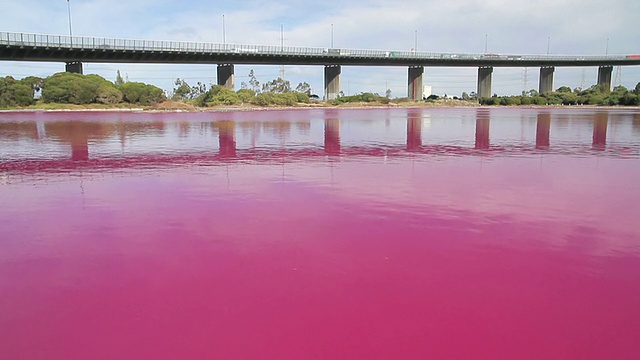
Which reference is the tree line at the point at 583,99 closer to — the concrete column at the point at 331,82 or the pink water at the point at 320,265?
the concrete column at the point at 331,82

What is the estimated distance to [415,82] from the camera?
336 feet

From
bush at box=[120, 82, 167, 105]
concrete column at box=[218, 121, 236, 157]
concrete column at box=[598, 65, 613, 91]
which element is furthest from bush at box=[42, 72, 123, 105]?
concrete column at box=[598, 65, 613, 91]

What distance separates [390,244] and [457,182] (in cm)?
491

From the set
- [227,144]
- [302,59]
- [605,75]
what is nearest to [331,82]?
[302,59]

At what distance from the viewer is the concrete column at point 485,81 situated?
106438 millimetres

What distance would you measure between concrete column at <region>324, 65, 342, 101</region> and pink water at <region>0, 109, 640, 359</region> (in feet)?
272

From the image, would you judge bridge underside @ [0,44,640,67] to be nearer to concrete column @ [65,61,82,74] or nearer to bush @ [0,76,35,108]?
concrete column @ [65,61,82,74]

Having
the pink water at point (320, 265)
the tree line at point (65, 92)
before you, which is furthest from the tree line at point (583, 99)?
the pink water at point (320, 265)

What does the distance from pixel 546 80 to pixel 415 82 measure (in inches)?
1257

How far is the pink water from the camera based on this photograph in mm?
4301

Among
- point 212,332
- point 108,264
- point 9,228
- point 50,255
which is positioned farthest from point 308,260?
point 9,228

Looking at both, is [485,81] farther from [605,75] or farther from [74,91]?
[74,91]

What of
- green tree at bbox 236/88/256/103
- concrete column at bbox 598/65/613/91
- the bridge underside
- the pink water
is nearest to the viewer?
the pink water

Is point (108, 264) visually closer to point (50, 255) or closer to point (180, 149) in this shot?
point (50, 255)
